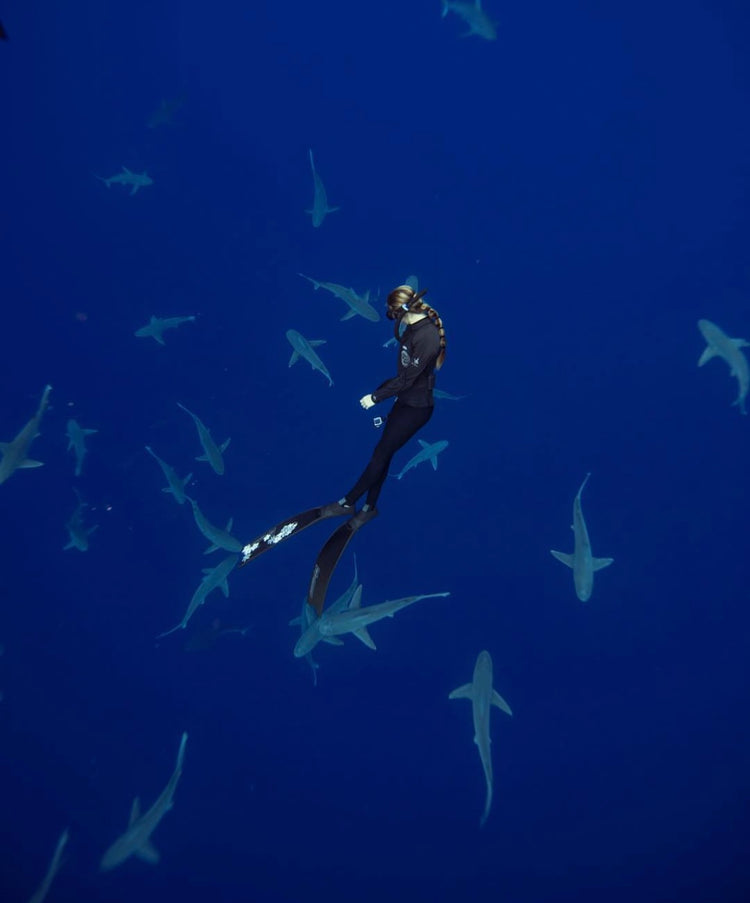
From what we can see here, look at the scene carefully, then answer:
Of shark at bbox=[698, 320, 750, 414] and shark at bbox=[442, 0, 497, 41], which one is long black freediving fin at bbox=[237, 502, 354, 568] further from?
shark at bbox=[442, 0, 497, 41]

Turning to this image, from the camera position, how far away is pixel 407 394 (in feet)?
17.1

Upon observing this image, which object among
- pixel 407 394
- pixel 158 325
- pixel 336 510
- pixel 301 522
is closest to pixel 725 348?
pixel 407 394

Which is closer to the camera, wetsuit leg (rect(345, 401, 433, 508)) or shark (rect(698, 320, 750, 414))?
wetsuit leg (rect(345, 401, 433, 508))

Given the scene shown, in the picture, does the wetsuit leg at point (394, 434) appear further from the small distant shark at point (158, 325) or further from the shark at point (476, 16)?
the shark at point (476, 16)

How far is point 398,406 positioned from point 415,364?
48 centimetres

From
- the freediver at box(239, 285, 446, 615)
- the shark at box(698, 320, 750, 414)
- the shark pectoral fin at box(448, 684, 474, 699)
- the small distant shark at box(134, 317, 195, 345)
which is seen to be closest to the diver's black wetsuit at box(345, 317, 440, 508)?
the freediver at box(239, 285, 446, 615)

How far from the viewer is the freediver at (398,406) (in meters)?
4.91

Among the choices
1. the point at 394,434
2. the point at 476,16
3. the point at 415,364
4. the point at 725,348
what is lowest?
the point at 394,434

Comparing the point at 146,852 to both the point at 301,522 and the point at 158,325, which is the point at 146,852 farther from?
the point at 158,325

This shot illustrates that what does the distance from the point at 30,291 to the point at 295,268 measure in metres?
3.37

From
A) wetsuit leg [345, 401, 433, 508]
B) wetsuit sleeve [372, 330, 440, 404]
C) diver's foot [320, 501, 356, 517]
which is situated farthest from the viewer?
diver's foot [320, 501, 356, 517]

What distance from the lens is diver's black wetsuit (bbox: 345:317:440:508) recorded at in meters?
4.89

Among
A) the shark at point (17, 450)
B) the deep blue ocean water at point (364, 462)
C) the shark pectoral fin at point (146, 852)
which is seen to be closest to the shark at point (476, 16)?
the deep blue ocean water at point (364, 462)

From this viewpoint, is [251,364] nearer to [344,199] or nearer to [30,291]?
[344,199]
